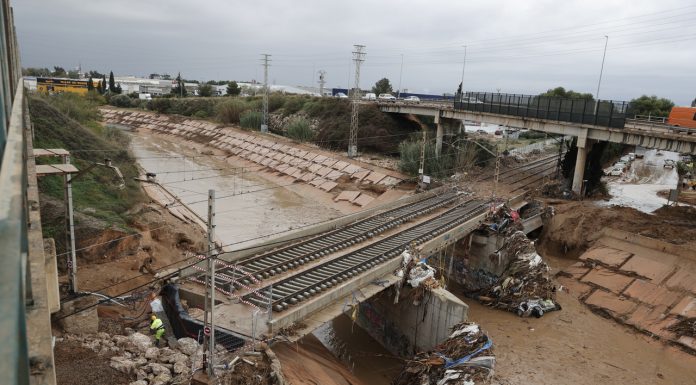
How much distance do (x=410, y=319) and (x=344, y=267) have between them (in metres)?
3.49

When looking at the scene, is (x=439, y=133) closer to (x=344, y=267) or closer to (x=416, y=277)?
(x=416, y=277)

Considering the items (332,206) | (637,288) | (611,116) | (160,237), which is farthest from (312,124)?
(637,288)

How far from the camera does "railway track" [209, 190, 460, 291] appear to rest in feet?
49.9

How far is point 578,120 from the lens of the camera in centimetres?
3169

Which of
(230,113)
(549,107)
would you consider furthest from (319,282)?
(230,113)

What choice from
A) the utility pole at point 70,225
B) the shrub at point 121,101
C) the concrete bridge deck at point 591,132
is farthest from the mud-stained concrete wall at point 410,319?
the shrub at point 121,101

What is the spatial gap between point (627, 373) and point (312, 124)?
47378mm

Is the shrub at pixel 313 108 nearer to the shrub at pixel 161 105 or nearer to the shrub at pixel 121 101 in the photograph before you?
the shrub at pixel 161 105

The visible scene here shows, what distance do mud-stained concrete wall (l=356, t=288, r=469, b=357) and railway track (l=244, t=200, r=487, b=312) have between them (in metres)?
1.69

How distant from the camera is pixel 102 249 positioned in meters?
17.2

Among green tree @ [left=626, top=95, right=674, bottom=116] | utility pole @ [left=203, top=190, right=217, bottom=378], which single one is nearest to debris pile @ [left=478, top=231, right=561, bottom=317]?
utility pole @ [left=203, top=190, right=217, bottom=378]

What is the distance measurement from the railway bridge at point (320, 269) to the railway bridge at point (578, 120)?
11186mm

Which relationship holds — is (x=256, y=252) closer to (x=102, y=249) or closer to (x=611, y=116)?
(x=102, y=249)

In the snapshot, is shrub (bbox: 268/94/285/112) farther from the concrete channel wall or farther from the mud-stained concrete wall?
the mud-stained concrete wall
